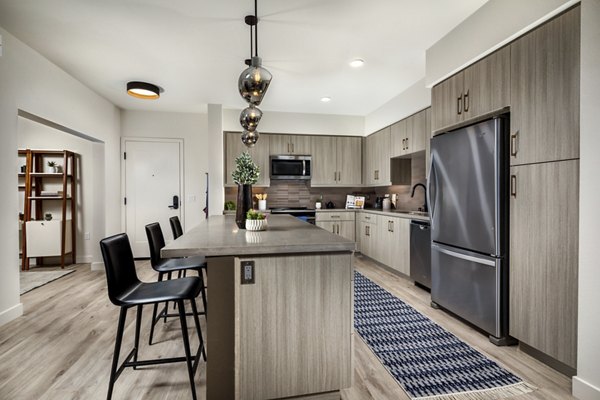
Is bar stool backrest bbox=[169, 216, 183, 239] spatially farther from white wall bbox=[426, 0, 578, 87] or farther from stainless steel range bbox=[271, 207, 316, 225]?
white wall bbox=[426, 0, 578, 87]

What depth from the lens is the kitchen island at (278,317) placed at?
1525 millimetres

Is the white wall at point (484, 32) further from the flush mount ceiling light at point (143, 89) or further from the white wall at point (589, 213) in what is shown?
the flush mount ceiling light at point (143, 89)

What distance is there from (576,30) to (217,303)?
2491 millimetres

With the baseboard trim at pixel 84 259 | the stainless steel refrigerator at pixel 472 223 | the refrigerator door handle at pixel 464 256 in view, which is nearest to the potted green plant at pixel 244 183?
the stainless steel refrigerator at pixel 472 223

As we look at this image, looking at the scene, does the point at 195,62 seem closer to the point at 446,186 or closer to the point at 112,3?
the point at 112,3

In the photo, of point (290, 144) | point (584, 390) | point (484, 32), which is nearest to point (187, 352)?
point (584, 390)

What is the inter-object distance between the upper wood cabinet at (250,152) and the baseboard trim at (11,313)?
301 centimetres

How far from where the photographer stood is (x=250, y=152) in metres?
5.27

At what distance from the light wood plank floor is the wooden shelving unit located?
179cm

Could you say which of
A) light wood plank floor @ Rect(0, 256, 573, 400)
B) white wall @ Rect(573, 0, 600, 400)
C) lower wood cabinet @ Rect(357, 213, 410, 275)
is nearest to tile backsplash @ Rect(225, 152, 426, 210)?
lower wood cabinet @ Rect(357, 213, 410, 275)

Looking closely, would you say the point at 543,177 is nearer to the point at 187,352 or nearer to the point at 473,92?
the point at 473,92

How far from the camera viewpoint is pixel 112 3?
2336 millimetres

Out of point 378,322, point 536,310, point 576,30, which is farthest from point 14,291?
point 576,30

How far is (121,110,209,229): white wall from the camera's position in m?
5.43
